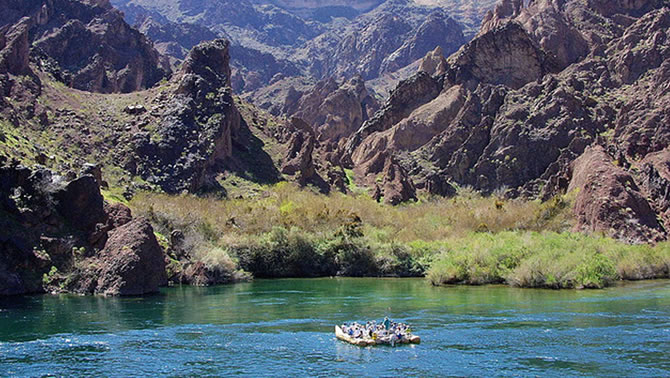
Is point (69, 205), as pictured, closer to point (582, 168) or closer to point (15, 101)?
point (15, 101)

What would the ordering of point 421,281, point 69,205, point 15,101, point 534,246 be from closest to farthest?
point 69,205
point 534,246
point 421,281
point 15,101

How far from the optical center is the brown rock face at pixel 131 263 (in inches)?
3290

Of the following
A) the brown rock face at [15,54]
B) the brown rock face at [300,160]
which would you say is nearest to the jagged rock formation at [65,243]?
the brown rock face at [15,54]

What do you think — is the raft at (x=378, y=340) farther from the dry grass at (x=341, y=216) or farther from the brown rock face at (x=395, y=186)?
the brown rock face at (x=395, y=186)

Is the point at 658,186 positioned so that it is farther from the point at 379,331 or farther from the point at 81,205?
the point at 81,205

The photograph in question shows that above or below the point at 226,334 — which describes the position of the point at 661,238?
above

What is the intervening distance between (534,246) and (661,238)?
2595 cm

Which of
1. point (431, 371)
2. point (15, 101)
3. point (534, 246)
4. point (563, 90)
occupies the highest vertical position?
point (563, 90)

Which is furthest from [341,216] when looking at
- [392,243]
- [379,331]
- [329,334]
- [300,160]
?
[379,331]

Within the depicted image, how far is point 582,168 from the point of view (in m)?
132

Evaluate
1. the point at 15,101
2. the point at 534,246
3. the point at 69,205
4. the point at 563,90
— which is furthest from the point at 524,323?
the point at 563,90

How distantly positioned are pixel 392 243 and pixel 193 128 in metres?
68.5

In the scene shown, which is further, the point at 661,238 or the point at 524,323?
the point at 661,238

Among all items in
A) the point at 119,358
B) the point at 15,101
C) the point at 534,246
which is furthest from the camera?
the point at 15,101
